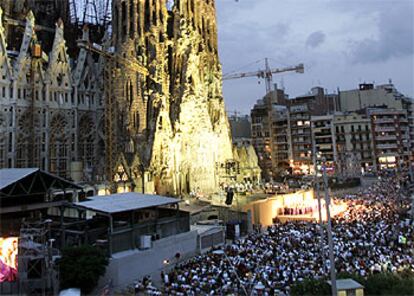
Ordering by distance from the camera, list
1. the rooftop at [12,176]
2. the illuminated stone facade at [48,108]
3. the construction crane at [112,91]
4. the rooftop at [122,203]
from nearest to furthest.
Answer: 1. the rooftop at [12,176]
2. the rooftop at [122,203]
3. the illuminated stone facade at [48,108]
4. the construction crane at [112,91]

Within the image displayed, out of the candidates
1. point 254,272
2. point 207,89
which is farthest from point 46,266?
point 207,89

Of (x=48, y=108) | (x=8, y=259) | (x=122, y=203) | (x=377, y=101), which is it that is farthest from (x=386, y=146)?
(x=8, y=259)

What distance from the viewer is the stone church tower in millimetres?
48375

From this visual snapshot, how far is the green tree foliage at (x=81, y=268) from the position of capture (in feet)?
52.9

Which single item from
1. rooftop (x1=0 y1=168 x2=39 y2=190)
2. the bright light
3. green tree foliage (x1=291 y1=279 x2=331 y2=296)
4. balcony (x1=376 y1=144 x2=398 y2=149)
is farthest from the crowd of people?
balcony (x1=376 y1=144 x2=398 y2=149)

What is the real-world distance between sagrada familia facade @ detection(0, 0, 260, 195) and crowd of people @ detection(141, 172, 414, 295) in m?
23.3

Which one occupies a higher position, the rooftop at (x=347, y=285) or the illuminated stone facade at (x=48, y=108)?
the illuminated stone facade at (x=48, y=108)

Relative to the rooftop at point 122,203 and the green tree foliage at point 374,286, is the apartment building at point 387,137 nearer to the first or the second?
the rooftop at point 122,203

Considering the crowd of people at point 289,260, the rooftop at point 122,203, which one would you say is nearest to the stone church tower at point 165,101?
the rooftop at point 122,203

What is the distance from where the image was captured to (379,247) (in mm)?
22344

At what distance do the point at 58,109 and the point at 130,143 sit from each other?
10.2m

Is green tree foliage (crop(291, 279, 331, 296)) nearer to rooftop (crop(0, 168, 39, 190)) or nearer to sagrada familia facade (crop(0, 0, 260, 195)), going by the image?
rooftop (crop(0, 168, 39, 190))

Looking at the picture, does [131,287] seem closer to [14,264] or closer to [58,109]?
[14,264]

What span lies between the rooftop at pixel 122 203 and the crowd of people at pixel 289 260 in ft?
14.0
